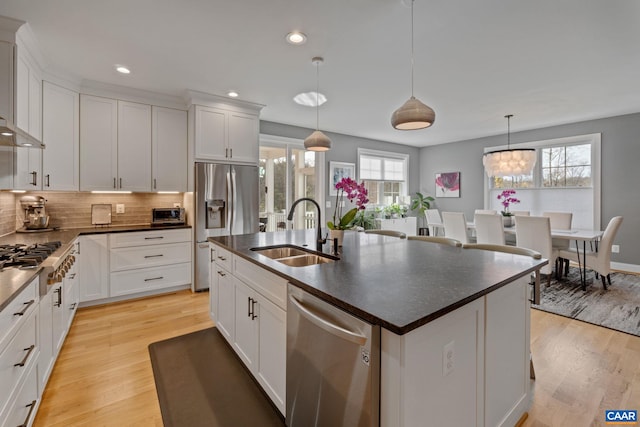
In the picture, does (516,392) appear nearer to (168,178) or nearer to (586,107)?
(168,178)

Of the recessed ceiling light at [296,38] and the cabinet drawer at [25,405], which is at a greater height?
the recessed ceiling light at [296,38]

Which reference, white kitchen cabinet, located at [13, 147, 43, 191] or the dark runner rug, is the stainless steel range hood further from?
the dark runner rug

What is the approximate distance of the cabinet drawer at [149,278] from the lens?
11.3ft

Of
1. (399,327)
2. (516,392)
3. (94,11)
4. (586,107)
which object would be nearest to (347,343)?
(399,327)

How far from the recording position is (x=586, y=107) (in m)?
4.32

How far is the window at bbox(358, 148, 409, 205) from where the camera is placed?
656 cm

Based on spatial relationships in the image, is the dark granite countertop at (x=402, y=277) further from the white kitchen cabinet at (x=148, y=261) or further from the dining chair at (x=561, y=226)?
the dining chair at (x=561, y=226)

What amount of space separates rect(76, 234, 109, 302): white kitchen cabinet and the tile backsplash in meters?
0.56

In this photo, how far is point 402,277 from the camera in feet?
4.58

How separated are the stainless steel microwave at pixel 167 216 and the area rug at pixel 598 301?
14.9 feet

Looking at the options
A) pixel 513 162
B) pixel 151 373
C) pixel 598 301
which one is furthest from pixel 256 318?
pixel 513 162

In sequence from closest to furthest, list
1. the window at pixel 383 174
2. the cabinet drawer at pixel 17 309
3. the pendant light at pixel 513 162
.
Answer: the cabinet drawer at pixel 17 309 → the pendant light at pixel 513 162 → the window at pixel 383 174

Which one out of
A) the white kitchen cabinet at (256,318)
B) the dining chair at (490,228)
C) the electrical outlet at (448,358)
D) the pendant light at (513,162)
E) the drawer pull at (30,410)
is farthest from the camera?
the pendant light at (513,162)

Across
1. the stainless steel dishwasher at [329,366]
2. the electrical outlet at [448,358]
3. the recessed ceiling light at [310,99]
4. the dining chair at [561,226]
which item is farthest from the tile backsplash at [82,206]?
the dining chair at [561,226]
